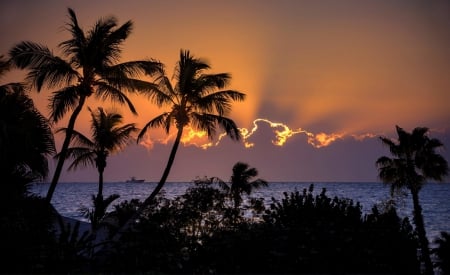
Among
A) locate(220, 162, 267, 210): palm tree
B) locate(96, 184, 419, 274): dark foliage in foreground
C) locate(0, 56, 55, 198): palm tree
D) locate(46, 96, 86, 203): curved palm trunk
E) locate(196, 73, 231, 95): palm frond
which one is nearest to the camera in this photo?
locate(96, 184, 419, 274): dark foliage in foreground

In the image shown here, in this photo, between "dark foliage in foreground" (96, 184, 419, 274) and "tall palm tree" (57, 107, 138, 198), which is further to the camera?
"tall palm tree" (57, 107, 138, 198)

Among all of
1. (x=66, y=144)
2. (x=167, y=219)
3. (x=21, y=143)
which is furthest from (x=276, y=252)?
(x=66, y=144)

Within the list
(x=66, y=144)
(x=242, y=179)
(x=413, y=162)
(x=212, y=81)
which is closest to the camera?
(x=66, y=144)

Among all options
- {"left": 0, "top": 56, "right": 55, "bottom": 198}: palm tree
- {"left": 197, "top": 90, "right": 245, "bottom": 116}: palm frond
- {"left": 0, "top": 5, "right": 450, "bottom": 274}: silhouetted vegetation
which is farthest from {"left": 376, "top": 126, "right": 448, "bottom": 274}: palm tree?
{"left": 0, "top": 56, "right": 55, "bottom": 198}: palm tree

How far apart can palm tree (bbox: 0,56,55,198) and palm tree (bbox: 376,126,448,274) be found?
25.3 m

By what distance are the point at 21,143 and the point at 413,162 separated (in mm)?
27364

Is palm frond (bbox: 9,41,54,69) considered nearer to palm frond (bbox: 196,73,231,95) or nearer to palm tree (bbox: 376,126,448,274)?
palm frond (bbox: 196,73,231,95)

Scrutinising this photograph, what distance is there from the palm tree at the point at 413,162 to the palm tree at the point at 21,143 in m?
25.3

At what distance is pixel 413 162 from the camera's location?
30656 millimetres

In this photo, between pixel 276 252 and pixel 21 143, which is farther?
pixel 21 143

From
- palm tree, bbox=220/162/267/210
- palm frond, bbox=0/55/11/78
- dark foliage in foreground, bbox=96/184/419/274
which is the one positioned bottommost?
dark foliage in foreground, bbox=96/184/419/274

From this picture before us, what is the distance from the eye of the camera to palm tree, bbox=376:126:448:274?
29.8m

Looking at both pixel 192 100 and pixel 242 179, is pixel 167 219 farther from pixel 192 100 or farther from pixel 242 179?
pixel 242 179

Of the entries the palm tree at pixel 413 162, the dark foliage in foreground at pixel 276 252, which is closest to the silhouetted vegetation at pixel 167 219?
the dark foliage in foreground at pixel 276 252
